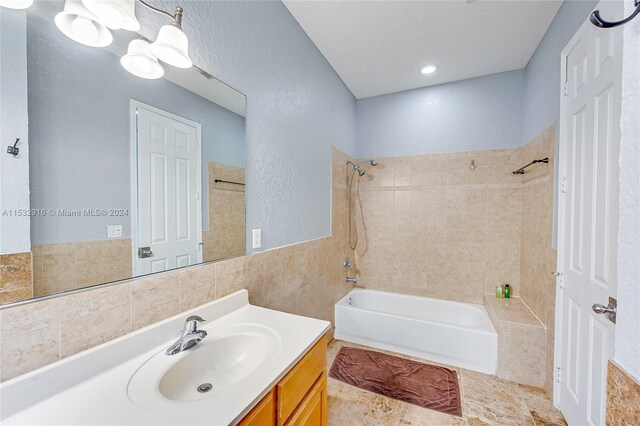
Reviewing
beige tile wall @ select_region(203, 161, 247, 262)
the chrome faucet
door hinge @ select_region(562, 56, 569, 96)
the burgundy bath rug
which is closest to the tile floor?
the burgundy bath rug

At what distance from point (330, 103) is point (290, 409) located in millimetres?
2482

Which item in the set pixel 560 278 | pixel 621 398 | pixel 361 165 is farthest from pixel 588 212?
pixel 361 165

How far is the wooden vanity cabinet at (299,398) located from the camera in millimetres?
792

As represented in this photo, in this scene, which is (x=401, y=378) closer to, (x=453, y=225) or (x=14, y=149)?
(x=453, y=225)

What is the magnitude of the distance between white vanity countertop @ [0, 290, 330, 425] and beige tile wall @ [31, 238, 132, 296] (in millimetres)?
163

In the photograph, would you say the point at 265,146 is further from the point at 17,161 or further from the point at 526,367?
→ the point at 526,367

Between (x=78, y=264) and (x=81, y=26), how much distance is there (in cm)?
78

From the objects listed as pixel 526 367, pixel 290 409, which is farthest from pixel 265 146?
pixel 526 367

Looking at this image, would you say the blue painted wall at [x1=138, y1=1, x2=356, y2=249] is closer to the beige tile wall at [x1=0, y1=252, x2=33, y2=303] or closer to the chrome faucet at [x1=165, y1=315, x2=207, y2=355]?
the chrome faucet at [x1=165, y1=315, x2=207, y2=355]

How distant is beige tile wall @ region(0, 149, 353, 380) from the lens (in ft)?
2.27

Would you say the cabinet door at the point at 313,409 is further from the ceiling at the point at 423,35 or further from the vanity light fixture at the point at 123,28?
the ceiling at the point at 423,35

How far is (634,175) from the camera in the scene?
0.53 m

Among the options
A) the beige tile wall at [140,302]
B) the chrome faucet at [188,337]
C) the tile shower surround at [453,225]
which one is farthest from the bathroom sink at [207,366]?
the tile shower surround at [453,225]

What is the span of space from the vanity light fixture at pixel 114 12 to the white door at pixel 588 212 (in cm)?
196
